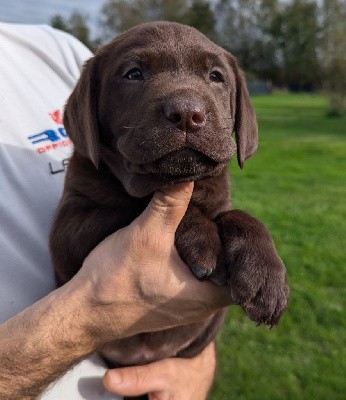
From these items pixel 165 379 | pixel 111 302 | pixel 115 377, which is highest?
pixel 111 302

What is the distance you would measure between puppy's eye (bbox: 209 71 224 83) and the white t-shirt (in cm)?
81

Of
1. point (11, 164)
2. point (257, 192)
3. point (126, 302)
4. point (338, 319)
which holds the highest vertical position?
point (11, 164)

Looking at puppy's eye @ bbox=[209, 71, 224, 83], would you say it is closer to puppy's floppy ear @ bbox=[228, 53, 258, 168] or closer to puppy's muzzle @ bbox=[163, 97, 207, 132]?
puppy's floppy ear @ bbox=[228, 53, 258, 168]

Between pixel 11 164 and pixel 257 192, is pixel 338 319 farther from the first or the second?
pixel 257 192

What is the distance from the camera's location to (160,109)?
1880 millimetres

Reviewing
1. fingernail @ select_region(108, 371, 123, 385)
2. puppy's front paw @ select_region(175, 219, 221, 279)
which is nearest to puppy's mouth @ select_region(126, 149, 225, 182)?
puppy's front paw @ select_region(175, 219, 221, 279)

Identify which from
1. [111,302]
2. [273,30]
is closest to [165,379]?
[111,302]

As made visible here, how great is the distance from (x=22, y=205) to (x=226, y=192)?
833 millimetres

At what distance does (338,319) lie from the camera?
16.8 feet

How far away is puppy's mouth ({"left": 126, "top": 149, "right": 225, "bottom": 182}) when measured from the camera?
1.88 metres

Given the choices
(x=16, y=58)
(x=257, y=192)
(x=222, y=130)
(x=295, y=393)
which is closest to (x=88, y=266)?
(x=222, y=130)

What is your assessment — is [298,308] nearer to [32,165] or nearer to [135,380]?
[135,380]

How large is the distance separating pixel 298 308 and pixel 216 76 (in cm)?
345

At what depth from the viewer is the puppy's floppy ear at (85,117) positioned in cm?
221
